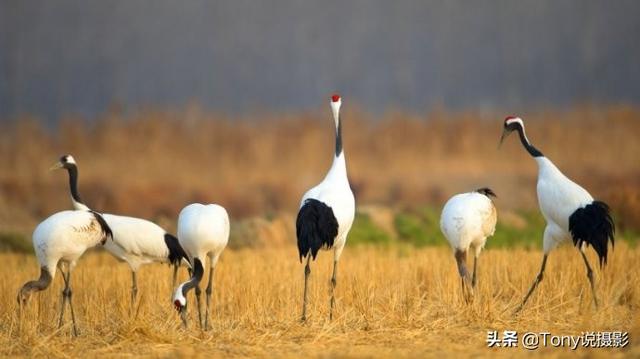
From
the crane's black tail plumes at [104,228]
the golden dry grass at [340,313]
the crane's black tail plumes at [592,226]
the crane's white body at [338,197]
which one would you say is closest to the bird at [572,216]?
the crane's black tail plumes at [592,226]

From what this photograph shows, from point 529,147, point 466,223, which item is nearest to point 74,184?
point 466,223

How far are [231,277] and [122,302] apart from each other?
237 cm

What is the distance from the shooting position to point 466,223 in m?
8.54

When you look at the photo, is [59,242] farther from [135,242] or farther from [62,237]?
[135,242]

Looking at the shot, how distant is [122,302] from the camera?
25.2 feet

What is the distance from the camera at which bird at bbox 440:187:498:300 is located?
28.1ft

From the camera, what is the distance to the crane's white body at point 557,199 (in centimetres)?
810

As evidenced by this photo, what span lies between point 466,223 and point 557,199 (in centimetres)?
91

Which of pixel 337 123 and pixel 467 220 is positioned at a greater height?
pixel 337 123

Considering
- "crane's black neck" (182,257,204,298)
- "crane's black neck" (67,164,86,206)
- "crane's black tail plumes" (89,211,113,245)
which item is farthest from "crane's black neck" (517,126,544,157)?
"crane's black neck" (67,164,86,206)

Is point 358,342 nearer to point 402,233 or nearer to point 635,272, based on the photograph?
point 635,272

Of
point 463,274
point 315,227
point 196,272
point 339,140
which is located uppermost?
point 339,140

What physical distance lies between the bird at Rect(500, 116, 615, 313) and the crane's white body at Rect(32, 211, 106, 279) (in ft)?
13.2

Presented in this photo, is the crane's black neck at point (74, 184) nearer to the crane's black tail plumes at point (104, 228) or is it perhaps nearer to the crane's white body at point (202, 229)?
the crane's black tail plumes at point (104, 228)
